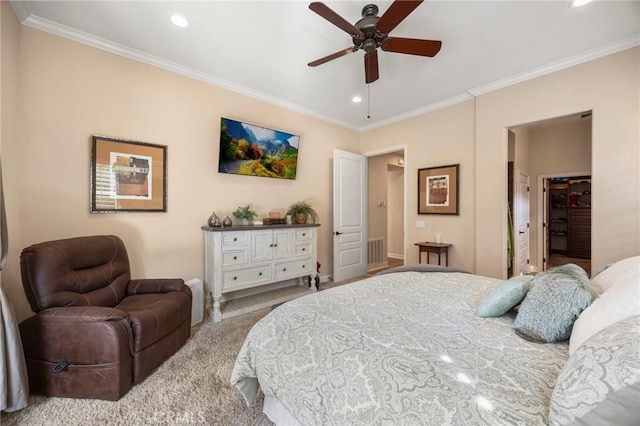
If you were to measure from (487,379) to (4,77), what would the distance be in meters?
3.50

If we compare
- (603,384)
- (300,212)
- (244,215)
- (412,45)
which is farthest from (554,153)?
(603,384)

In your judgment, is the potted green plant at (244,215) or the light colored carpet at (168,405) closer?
the light colored carpet at (168,405)

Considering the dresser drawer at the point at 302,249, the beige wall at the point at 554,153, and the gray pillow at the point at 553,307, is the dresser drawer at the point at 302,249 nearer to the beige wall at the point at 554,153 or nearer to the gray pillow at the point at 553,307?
the gray pillow at the point at 553,307

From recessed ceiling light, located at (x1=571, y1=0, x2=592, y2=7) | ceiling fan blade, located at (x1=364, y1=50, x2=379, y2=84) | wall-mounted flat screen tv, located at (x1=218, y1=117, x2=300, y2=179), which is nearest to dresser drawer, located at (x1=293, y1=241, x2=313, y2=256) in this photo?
wall-mounted flat screen tv, located at (x1=218, y1=117, x2=300, y2=179)

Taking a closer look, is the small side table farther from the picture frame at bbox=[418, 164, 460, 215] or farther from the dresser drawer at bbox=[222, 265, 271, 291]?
the dresser drawer at bbox=[222, 265, 271, 291]

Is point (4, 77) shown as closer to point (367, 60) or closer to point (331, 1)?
point (331, 1)

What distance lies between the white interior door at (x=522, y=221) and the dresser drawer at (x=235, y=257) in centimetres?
424

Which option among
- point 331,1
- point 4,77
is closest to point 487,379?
point 331,1

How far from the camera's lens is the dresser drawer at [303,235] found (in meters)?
3.56

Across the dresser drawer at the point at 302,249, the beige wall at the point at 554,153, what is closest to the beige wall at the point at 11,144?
the dresser drawer at the point at 302,249

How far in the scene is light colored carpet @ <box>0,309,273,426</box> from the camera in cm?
151

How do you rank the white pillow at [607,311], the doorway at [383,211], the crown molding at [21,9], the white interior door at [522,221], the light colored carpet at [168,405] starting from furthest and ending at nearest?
the doorway at [383,211] < the white interior door at [522,221] < the crown molding at [21,9] < the light colored carpet at [168,405] < the white pillow at [607,311]

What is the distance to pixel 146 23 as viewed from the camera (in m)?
2.24

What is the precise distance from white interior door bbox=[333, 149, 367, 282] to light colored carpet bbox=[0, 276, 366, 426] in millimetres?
2641
